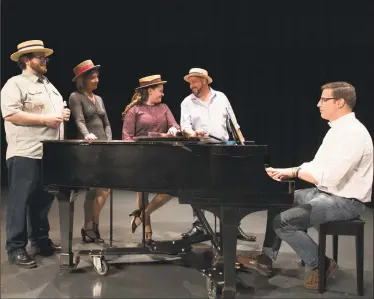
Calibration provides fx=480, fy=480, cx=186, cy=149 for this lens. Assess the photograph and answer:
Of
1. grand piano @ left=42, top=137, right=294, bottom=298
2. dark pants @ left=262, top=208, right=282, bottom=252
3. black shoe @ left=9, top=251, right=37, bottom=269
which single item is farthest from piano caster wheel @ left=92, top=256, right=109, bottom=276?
dark pants @ left=262, top=208, right=282, bottom=252

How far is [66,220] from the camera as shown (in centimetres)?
338

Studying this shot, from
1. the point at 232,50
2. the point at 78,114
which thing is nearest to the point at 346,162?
the point at 78,114

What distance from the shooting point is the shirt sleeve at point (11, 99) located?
3443 millimetres

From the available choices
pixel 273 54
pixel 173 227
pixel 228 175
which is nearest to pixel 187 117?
pixel 173 227

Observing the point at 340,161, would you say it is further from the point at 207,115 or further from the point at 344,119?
the point at 207,115

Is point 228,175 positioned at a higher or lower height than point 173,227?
higher

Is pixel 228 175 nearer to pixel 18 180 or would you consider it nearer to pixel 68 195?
pixel 68 195

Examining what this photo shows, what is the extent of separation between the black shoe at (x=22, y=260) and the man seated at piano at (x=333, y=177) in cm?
177

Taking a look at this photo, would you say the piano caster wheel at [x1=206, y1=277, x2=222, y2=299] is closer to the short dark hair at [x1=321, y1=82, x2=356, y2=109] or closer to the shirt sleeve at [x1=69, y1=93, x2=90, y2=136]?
the short dark hair at [x1=321, y1=82, x2=356, y2=109]

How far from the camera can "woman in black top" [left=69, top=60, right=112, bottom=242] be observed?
3.97m

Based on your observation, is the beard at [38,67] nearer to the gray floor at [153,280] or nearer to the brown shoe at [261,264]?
the gray floor at [153,280]

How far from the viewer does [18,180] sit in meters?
3.53

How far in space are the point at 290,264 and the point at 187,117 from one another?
1.55 m

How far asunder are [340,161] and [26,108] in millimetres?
2254
